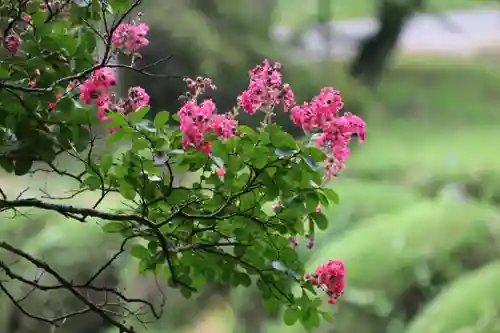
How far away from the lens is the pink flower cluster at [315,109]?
0.52 meters

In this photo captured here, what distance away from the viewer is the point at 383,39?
2.05 metres

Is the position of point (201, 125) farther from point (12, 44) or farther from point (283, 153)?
point (12, 44)

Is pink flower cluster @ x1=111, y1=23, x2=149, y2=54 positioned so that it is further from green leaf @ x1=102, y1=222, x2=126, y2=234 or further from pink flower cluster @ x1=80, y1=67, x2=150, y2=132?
green leaf @ x1=102, y1=222, x2=126, y2=234

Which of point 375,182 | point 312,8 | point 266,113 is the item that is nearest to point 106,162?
point 266,113

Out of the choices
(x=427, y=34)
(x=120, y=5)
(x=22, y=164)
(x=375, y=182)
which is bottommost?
(x=22, y=164)

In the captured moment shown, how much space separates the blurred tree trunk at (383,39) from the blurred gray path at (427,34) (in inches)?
1.0

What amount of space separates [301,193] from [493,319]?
1.87 feet

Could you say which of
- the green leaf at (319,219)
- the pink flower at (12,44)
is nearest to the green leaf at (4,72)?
the pink flower at (12,44)

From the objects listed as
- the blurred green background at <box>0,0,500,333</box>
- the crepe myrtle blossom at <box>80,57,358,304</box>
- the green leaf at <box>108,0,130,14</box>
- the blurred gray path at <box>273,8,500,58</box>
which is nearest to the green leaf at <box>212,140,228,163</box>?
the crepe myrtle blossom at <box>80,57,358,304</box>

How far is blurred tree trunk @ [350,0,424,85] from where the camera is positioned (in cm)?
201

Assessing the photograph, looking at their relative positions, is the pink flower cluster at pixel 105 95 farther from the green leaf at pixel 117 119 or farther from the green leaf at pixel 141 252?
the green leaf at pixel 141 252

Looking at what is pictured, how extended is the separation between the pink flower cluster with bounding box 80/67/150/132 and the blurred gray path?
55.6 inches

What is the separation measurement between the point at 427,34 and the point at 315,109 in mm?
1574

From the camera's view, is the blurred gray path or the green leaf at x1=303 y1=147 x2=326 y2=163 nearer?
the green leaf at x1=303 y1=147 x2=326 y2=163
